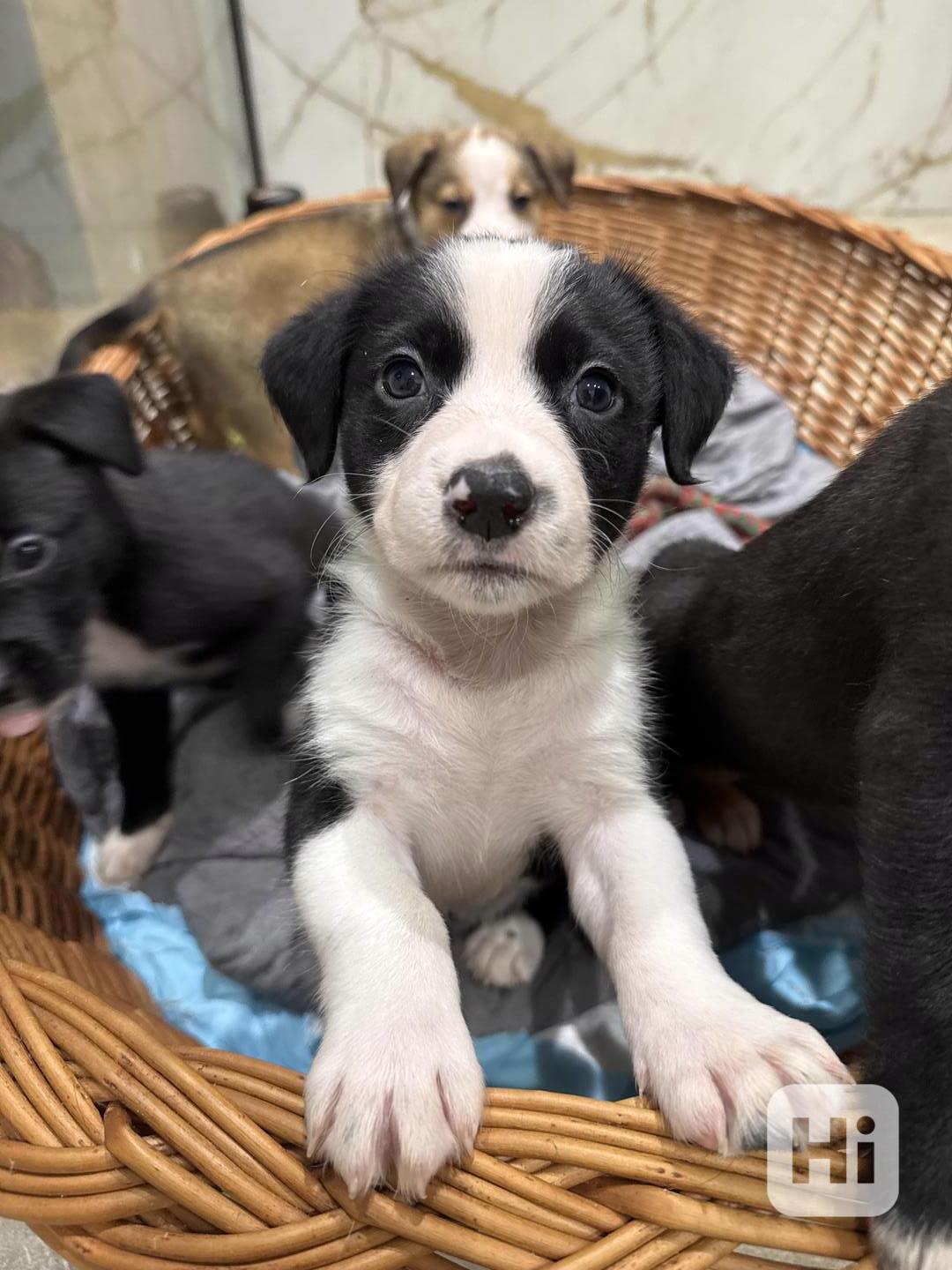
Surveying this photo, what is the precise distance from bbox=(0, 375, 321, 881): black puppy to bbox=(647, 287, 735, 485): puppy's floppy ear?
0.79m

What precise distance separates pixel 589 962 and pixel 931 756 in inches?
36.7

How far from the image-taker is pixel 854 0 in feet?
11.8

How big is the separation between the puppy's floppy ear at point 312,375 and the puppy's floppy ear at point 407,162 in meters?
2.06

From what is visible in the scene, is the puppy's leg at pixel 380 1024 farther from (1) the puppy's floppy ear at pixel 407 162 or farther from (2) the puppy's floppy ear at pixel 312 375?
(1) the puppy's floppy ear at pixel 407 162

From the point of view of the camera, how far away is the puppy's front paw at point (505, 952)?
171cm

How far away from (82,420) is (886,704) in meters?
1.16

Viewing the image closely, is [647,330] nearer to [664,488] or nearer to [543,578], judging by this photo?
[543,578]

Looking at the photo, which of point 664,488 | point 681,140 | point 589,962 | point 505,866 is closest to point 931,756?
point 505,866

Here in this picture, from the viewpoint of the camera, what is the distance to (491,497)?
100 cm

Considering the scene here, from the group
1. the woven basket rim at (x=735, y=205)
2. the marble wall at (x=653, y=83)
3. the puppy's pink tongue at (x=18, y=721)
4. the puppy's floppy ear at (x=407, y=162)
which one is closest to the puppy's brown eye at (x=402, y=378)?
the puppy's pink tongue at (x=18, y=721)

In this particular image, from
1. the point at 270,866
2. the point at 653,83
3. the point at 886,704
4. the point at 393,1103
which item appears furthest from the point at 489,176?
the point at 393,1103

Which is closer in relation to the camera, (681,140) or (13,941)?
(13,941)

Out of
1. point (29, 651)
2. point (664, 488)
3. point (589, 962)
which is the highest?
point (29, 651)
